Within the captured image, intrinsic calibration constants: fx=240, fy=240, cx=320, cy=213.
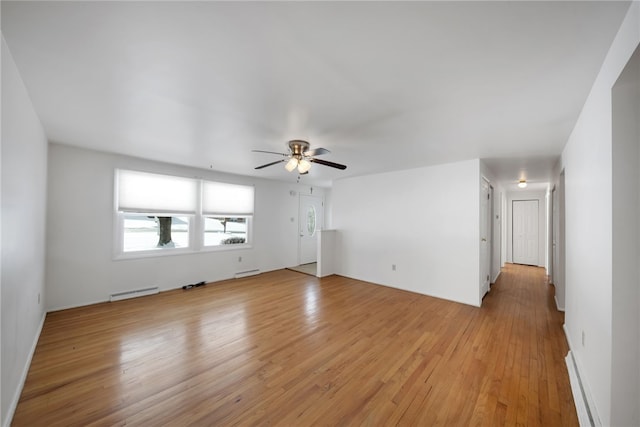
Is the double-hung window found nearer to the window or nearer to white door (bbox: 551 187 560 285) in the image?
the window

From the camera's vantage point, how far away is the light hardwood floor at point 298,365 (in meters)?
1.71

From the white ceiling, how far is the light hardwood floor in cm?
236

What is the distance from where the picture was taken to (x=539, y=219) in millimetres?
7094

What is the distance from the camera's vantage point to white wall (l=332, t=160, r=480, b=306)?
13.1 feet

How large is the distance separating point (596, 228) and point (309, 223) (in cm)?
613

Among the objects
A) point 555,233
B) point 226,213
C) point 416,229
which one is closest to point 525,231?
point 555,233

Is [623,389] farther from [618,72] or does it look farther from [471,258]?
[471,258]

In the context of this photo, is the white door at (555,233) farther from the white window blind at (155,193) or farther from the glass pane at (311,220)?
the white window blind at (155,193)

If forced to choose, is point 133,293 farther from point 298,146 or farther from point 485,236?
point 485,236

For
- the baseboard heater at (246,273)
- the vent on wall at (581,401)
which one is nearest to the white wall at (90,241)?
the baseboard heater at (246,273)

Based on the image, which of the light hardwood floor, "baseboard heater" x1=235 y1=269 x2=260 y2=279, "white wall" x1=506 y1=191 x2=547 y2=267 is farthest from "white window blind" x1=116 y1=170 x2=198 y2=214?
"white wall" x1=506 y1=191 x2=547 y2=267

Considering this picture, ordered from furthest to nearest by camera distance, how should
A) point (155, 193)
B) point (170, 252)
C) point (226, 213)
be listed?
point (226, 213), point (170, 252), point (155, 193)

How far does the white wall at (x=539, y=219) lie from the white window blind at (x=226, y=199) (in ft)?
25.8

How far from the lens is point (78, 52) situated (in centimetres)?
146
